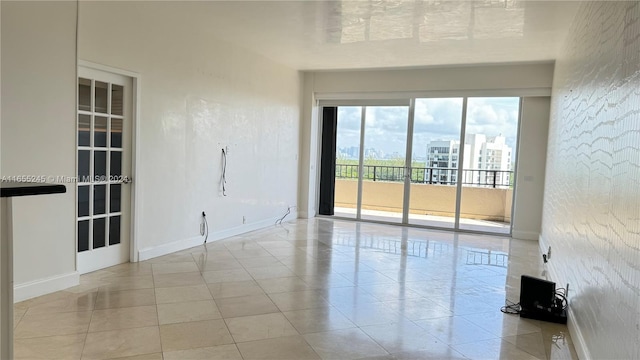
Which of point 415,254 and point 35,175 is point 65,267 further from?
point 415,254

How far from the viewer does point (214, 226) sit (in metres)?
6.11

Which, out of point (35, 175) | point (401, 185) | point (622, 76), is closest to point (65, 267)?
point (35, 175)

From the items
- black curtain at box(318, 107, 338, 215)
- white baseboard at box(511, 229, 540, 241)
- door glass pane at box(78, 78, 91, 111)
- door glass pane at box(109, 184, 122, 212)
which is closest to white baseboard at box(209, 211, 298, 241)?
black curtain at box(318, 107, 338, 215)

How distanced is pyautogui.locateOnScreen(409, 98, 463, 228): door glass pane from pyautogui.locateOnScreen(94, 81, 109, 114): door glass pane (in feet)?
17.5

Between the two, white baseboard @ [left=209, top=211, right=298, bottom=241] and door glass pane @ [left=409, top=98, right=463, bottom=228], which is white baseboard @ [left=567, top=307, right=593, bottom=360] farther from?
door glass pane @ [left=409, top=98, right=463, bottom=228]

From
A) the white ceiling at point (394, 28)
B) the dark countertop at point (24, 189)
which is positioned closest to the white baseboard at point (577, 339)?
the white ceiling at point (394, 28)

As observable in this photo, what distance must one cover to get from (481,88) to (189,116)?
4.86 m

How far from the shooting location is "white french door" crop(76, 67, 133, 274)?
4.25 meters

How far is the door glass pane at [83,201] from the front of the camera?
425 cm

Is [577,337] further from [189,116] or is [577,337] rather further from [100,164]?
[189,116]

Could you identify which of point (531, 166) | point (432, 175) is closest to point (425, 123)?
point (432, 175)

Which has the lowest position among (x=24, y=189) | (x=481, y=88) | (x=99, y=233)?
(x=99, y=233)

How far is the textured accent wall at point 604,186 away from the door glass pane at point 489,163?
3.12m

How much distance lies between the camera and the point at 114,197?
463cm
